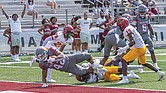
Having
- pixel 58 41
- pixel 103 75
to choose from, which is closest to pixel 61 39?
pixel 58 41

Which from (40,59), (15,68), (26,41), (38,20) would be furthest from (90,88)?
(38,20)

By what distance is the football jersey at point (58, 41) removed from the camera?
12305 mm

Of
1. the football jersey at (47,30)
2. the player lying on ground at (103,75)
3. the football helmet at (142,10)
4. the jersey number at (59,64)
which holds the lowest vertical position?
the player lying on ground at (103,75)

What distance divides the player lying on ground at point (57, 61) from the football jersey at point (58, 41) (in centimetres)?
38

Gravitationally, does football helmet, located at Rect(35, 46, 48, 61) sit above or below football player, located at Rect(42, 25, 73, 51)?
below

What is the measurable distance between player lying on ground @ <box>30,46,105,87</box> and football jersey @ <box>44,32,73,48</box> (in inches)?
15.0

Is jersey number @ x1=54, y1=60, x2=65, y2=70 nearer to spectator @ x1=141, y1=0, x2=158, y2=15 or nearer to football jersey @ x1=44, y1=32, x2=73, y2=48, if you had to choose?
football jersey @ x1=44, y1=32, x2=73, y2=48

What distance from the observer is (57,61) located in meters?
12.0

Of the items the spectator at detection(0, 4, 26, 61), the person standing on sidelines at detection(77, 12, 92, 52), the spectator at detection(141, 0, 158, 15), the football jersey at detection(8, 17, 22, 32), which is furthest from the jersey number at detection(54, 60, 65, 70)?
the spectator at detection(141, 0, 158, 15)

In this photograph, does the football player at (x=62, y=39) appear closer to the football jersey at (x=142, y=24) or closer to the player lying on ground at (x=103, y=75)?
the player lying on ground at (x=103, y=75)

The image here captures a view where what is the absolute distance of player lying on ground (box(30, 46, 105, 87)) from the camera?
38.9 feet

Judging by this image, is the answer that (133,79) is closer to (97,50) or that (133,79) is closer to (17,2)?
(97,50)

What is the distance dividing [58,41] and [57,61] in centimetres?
60

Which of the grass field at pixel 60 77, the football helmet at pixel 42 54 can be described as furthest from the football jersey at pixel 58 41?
the grass field at pixel 60 77
